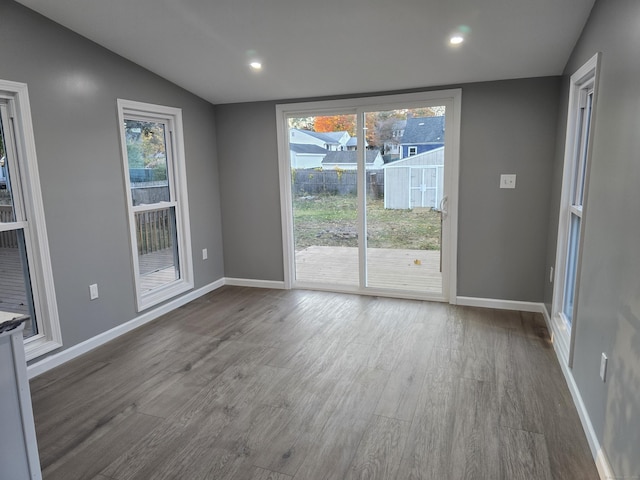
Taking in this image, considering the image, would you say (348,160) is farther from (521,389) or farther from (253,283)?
(521,389)

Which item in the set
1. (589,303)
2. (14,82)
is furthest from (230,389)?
(14,82)

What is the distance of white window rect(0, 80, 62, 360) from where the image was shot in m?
2.74

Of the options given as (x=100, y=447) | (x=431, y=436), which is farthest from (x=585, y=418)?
(x=100, y=447)

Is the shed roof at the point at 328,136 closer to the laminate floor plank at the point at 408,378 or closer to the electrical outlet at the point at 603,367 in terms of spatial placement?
the laminate floor plank at the point at 408,378

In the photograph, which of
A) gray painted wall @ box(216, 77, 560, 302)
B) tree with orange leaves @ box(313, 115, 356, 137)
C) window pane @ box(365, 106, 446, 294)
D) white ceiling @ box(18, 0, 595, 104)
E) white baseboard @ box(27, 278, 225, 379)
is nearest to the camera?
white ceiling @ box(18, 0, 595, 104)

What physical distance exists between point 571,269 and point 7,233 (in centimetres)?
390

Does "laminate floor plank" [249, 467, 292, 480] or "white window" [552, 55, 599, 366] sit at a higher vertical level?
"white window" [552, 55, 599, 366]

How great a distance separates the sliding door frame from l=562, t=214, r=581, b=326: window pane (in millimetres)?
1111

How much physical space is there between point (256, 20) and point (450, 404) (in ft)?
9.03

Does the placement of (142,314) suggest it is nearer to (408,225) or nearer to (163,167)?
(163,167)

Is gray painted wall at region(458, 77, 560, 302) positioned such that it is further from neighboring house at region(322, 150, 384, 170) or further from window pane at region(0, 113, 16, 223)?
window pane at region(0, 113, 16, 223)

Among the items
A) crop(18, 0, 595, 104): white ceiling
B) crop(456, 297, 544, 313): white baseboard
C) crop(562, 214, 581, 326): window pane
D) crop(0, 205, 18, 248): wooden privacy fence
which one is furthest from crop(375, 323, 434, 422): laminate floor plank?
crop(0, 205, 18, 248): wooden privacy fence

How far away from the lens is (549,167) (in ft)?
12.0

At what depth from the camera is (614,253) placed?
1.87 m
